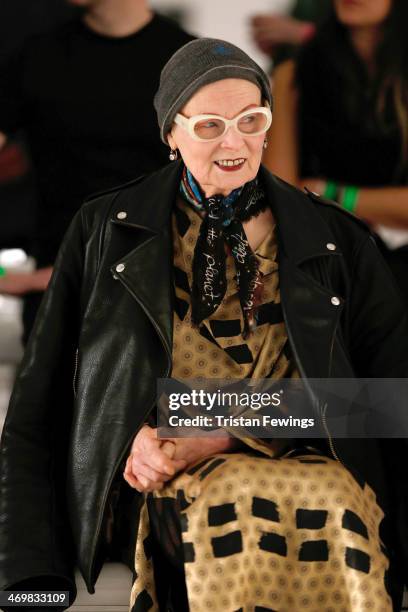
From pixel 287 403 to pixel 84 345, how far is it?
0.49 metres

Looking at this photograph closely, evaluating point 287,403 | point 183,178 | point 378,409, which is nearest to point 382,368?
point 378,409

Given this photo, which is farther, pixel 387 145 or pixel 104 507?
pixel 387 145

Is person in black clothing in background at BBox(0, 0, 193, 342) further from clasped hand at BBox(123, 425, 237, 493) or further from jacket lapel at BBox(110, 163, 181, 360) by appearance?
clasped hand at BBox(123, 425, 237, 493)

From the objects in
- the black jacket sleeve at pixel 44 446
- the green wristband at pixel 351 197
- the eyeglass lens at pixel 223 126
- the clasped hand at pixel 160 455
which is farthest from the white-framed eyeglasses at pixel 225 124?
the green wristband at pixel 351 197

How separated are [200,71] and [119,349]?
66cm

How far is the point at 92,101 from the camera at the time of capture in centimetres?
312

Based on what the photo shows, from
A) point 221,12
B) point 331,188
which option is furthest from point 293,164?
point 221,12

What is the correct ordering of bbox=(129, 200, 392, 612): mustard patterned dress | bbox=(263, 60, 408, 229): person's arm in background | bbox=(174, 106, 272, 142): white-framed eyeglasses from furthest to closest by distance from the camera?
1. bbox=(263, 60, 408, 229): person's arm in background
2. bbox=(174, 106, 272, 142): white-framed eyeglasses
3. bbox=(129, 200, 392, 612): mustard patterned dress

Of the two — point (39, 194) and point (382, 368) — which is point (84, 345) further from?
point (39, 194)

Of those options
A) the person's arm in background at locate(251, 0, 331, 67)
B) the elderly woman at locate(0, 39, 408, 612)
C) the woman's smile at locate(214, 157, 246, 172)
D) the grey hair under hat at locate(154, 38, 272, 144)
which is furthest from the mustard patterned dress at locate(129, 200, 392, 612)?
the person's arm in background at locate(251, 0, 331, 67)

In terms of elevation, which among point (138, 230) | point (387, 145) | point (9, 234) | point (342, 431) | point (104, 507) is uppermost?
Answer: point (387, 145)

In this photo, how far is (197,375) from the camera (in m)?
2.21

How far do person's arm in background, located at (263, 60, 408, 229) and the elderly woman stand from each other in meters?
0.71

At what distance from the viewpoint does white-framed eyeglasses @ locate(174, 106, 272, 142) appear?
2.16m
